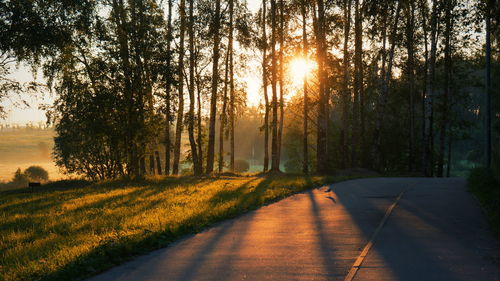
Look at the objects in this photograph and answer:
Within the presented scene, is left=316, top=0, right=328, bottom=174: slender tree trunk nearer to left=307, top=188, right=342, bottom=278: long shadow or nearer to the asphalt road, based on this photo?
the asphalt road

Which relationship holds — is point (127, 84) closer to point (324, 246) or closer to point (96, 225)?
point (96, 225)

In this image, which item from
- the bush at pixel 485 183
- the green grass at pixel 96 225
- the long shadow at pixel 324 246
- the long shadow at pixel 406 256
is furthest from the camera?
the bush at pixel 485 183

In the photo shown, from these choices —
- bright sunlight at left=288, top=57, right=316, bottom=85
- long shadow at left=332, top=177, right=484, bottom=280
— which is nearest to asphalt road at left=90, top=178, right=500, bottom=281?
long shadow at left=332, top=177, right=484, bottom=280

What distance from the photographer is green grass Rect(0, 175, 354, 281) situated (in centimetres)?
700

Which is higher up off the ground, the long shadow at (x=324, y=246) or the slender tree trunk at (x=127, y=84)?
the slender tree trunk at (x=127, y=84)

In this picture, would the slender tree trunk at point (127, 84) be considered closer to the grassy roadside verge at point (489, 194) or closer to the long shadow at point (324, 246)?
the long shadow at point (324, 246)

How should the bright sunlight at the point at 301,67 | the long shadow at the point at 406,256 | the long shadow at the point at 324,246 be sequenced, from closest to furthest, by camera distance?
the long shadow at the point at 406,256 < the long shadow at the point at 324,246 < the bright sunlight at the point at 301,67

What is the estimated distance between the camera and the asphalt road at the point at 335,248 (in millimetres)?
6438

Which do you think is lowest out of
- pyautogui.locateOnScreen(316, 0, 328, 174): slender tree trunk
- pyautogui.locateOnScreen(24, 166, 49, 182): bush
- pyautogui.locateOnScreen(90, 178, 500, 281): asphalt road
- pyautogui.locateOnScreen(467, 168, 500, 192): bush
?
pyautogui.locateOnScreen(24, 166, 49, 182): bush

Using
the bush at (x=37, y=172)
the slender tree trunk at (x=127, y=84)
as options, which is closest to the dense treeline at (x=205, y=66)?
the slender tree trunk at (x=127, y=84)

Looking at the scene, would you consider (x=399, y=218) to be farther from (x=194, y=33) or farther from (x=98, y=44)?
(x=194, y=33)

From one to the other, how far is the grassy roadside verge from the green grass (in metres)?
5.91

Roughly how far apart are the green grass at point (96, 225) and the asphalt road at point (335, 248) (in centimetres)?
48

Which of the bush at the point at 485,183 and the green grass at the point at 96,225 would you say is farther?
the bush at the point at 485,183
